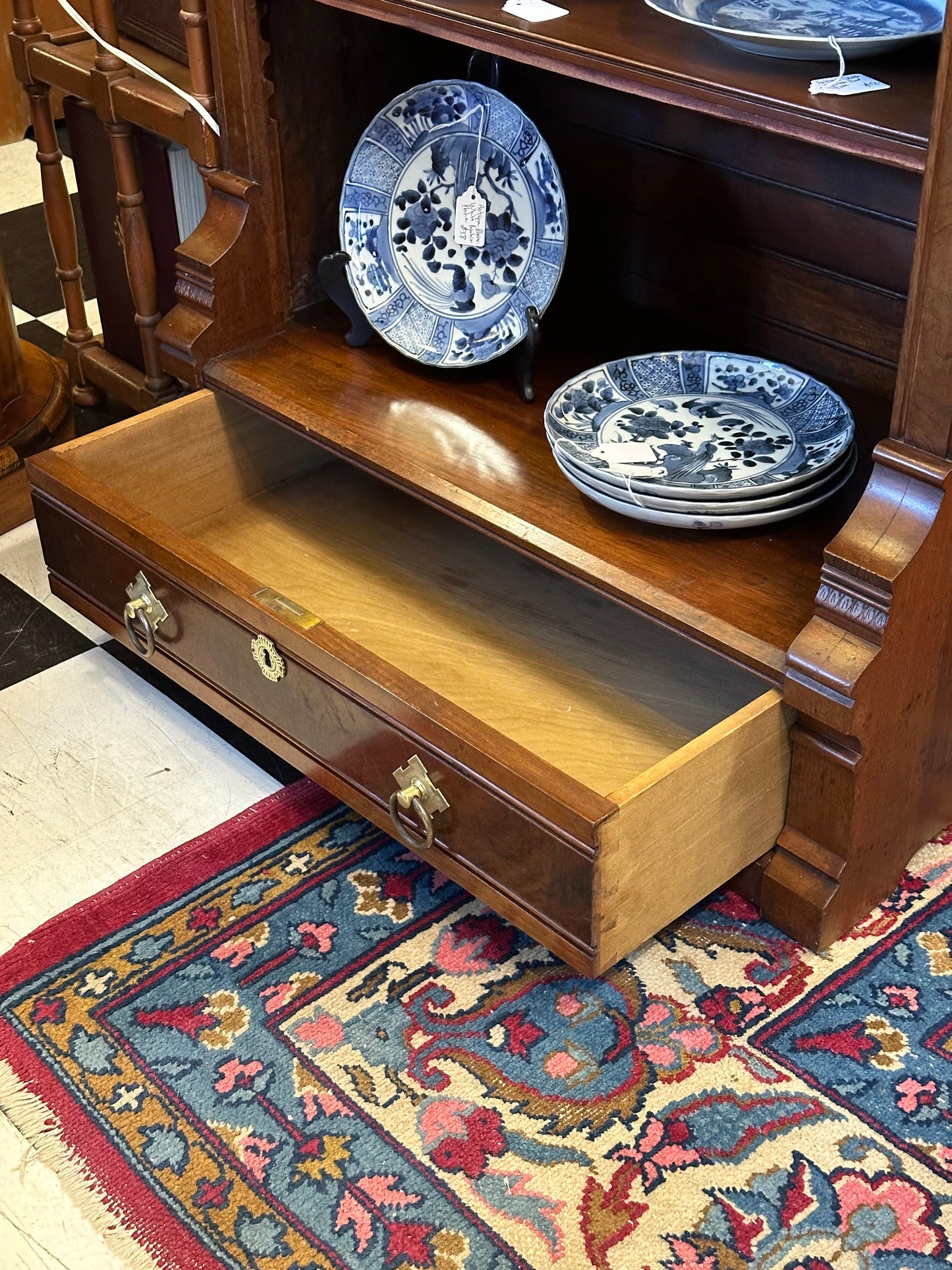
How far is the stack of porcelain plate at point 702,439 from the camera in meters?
1.26

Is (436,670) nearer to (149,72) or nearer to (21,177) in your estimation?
(149,72)

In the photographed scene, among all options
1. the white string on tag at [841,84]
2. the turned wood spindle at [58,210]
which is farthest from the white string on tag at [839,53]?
the turned wood spindle at [58,210]

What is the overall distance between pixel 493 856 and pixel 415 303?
692mm

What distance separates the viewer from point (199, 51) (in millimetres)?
1517

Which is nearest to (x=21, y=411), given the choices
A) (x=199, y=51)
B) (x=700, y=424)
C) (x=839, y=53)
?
(x=199, y=51)

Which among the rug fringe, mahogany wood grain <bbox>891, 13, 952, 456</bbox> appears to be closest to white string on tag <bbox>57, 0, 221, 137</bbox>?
mahogany wood grain <bbox>891, 13, 952, 456</bbox>

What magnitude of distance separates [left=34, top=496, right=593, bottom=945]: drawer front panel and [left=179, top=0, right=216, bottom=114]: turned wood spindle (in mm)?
467

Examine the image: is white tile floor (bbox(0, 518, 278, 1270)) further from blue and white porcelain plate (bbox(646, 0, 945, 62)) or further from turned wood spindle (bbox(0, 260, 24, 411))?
blue and white porcelain plate (bbox(646, 0, 945, 62))

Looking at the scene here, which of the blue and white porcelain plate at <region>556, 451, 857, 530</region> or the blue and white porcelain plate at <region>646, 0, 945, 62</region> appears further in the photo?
the blue and white porcelain plate at <region>556, 451, 857, 530</region>

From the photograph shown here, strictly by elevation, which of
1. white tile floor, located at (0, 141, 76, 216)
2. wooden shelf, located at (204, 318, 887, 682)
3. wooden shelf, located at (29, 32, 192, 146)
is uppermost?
wooden shelf, located at (29, 32, 192, 146)

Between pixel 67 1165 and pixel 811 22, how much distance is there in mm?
1066

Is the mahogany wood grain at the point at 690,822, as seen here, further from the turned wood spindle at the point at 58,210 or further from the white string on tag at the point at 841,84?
the turned wood spindle at the point at 58,210

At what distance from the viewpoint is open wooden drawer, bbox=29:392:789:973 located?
3.61 ft

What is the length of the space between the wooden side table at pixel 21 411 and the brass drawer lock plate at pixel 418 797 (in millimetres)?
902
